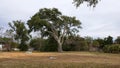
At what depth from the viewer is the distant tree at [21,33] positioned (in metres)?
62.1

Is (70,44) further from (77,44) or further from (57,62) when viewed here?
(57,62)

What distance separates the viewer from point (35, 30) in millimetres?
54531

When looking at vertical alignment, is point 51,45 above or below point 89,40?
below

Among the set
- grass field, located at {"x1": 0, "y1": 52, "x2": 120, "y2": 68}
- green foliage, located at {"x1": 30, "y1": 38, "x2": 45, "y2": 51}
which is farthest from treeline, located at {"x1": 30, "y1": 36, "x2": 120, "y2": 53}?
grass field, located at {"x1": 0, "y1": 52, "x2": 120, "y2": 68}

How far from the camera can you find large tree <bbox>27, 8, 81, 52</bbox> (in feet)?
176

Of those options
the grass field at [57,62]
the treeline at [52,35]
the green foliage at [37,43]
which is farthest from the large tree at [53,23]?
the grass field at [57,62]

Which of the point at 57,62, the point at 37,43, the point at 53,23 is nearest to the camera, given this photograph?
the point at 57,62

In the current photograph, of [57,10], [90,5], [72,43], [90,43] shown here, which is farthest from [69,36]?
[90,5]

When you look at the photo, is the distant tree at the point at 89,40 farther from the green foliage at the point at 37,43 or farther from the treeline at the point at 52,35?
the green foliage at the point at 37,43

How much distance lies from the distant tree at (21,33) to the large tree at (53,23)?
7.49m

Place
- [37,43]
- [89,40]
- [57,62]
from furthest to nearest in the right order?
[89,40]
[37,43]
[57,62]

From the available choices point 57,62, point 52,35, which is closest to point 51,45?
point 52,35

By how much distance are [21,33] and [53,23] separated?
11291 millimetres

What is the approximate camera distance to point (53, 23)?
55.7 metres
